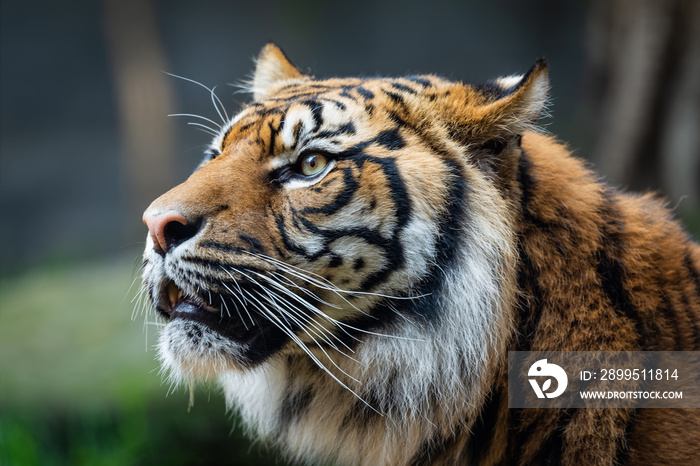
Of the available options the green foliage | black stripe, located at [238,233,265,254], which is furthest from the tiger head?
the green foliage

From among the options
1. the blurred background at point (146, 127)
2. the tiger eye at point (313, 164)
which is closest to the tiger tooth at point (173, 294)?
the blurred background at point (146, 127)

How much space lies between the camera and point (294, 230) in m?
2.10

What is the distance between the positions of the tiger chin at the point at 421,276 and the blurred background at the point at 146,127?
49 cm

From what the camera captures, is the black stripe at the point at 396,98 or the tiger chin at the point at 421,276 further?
the black stripe at the point at 396,98

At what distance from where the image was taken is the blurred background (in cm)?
393

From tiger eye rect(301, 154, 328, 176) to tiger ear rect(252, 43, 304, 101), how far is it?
0.94 m

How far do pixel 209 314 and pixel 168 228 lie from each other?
1.05ft

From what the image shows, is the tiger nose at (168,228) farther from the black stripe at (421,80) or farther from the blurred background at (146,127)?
the black stripe at (421,80)

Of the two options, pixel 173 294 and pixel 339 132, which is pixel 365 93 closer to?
pixel 339 132

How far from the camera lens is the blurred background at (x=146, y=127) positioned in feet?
12.9

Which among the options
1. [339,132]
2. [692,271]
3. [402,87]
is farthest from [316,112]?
[692,271]

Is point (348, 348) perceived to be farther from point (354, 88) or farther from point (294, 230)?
point (354, 88)

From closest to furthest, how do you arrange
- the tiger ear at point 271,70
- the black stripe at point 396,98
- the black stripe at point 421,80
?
1. the black stripe at point 396,98
2. the black stripe at point 421,80
3. the tiger ear at point 271,70

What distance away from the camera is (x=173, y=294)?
2.16 metres
